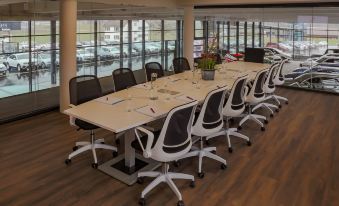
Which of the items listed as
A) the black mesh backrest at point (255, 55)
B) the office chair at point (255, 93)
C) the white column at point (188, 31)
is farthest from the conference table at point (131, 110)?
the white column at point (188, 31)

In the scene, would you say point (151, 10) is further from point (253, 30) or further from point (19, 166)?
point (19, 166)

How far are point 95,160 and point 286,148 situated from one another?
8.98 feet

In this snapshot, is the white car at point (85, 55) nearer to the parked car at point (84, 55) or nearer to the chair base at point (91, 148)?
the parked car at point (84, 55)

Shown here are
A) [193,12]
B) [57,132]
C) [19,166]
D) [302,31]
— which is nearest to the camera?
[19,166]

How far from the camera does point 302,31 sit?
8.88 meters

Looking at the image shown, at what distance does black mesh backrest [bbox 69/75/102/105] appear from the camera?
422 cm

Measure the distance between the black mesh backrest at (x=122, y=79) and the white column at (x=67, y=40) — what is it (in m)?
1.54

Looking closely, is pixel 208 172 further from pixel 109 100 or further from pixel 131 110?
pixel 109 100

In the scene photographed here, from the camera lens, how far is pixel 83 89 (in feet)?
14.2

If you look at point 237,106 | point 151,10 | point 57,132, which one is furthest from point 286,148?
point 151,10

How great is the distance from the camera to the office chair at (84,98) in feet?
13.5

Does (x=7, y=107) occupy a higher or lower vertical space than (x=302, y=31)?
lower

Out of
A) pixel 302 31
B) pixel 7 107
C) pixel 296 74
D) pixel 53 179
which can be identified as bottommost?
pixel 53 179

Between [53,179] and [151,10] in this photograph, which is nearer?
[53,179]
